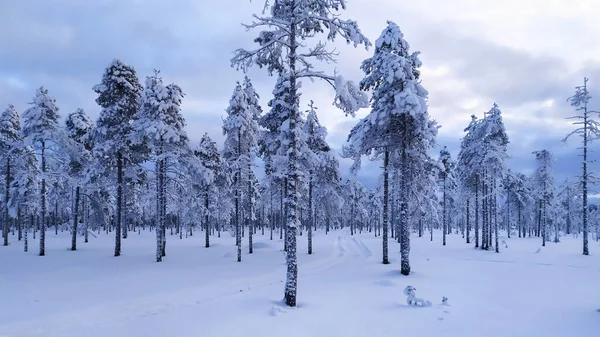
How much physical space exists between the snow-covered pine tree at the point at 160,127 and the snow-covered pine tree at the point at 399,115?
1209cm

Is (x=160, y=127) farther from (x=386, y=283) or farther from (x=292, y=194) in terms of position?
(x=386, y=283)

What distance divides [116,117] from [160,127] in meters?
3.92

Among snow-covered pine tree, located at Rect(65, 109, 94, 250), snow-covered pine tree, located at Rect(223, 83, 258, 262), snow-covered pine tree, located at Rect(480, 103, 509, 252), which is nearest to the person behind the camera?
snow-covered pine tree, located at Rect(223, 83, 258, 262)

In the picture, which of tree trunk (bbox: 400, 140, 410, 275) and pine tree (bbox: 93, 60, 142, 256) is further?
pine tree (bbox: 93, 60, 142, 256)

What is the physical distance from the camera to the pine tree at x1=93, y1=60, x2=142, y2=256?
76.8ft

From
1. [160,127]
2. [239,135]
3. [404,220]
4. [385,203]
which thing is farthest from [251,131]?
[404,220]

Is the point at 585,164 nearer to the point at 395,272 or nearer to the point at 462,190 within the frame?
the point at 462,190

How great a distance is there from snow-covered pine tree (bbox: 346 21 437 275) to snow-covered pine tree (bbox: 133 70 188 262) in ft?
39.7

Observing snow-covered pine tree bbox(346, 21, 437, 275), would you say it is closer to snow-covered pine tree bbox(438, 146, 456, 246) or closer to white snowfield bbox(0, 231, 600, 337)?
white snowfield bbox(0, 231, 600, 337)

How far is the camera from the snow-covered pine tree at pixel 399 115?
16.8 metres

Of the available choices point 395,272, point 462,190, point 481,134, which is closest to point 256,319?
point 395,272

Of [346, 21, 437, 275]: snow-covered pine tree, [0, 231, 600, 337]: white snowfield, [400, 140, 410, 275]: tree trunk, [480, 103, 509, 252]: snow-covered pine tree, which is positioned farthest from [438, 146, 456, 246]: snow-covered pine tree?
[400, 140, 410, 275]: tree trunk

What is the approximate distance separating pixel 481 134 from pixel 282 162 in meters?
26.8

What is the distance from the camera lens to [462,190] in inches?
1443
